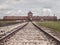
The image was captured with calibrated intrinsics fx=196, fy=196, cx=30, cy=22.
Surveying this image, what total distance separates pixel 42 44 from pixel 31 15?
184m

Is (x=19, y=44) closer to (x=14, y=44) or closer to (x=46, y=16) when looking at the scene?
(x=14, y=44)

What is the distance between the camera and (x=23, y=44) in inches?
379

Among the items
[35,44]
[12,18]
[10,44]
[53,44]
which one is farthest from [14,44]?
[12,18]

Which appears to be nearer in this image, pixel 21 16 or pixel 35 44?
pixel 35 44

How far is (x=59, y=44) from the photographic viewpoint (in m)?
9.47

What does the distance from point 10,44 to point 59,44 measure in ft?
7.87

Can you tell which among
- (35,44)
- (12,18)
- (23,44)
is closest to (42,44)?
(35,44)

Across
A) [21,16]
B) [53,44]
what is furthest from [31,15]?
[53,44]

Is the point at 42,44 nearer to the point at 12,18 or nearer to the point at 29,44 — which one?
the point at 29,44

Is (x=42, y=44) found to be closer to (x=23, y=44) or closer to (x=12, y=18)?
(x=23, y=44)

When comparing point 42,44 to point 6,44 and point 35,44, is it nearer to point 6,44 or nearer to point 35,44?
point 35,44

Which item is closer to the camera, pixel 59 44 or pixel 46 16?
pixel 59 44

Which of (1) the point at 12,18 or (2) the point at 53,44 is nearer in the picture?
(2) the point at 53,44

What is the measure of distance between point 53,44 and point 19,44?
175cm
